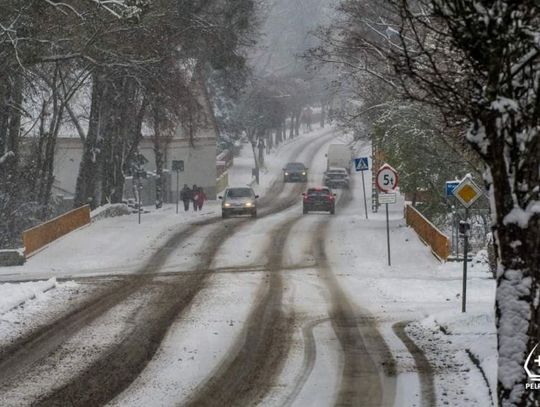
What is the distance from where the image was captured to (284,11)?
154 meters

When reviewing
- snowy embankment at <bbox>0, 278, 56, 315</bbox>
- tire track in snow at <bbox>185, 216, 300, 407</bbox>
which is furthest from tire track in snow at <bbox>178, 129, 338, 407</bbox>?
snowy embankment at <bbox>0, 278, 56, 315</bbox>

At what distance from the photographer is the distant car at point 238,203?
4488 centimetres

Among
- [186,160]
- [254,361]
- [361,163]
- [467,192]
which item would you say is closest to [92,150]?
[361,163]

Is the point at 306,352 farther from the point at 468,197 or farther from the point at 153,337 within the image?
the point at 468,197

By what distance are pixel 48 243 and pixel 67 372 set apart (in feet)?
60.6

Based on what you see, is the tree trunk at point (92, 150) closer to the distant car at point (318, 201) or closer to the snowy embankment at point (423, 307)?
the distant car at point (318, 201)

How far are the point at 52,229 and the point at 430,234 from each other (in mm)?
12474

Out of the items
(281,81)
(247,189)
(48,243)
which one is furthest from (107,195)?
(281,81)

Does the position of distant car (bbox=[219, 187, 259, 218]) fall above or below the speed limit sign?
below

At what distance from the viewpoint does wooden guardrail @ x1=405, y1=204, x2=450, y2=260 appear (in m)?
28.1

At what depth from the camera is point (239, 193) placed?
45844 millimetres

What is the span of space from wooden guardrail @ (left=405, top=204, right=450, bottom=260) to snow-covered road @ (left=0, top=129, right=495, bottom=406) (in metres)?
0.40

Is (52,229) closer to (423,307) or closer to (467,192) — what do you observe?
(423,307)

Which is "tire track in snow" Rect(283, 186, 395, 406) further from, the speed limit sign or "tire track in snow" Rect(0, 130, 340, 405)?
the speed limit sign
